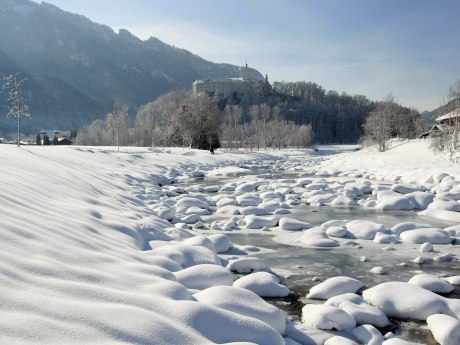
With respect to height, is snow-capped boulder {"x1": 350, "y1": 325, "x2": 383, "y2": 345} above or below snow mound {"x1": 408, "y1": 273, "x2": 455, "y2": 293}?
below

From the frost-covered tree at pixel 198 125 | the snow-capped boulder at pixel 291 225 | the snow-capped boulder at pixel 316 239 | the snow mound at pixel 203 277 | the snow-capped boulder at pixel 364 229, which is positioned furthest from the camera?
the frost-covered tree at pixel 198 125

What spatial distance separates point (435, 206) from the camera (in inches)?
499

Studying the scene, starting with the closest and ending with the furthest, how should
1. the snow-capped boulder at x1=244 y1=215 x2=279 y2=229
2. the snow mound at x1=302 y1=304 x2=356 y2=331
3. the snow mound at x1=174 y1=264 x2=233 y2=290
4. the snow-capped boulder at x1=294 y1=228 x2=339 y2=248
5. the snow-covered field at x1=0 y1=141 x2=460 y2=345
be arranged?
the snow-covered field at x1=0 y1=141 x2=460 y2=345, the snow mound at x1=302 y1=304 x2=356 y2=331, the snow mound at x1=174 y1=264 x2=233 y2=290, the snow-capped boulder at x1=294 y1=228 x2=339 y2=248, the snow-capped boulder at x1=244 y1=215 x2=279 y2=229

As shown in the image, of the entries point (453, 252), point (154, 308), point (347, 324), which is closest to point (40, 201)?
point (154, 308)

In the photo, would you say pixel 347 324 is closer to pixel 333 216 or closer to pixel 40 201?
pixel 40 201

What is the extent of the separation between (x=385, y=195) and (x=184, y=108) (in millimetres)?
45577

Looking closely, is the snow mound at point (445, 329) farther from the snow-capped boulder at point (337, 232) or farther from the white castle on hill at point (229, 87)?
the white castle on hill at point (229, 87)

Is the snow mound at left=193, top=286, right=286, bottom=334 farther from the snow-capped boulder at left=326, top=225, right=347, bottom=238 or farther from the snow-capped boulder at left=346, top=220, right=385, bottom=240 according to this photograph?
the snow-capped boulder at left=346, top=220, right=385, bottom=240

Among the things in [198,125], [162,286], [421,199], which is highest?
[198,125]

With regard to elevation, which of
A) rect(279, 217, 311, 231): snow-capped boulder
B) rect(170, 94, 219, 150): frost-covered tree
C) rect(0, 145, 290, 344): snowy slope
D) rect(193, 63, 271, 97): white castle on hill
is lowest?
rect(279, 217, 311, 231): snow-capped boulder

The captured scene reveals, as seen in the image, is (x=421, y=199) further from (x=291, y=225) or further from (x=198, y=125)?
(x=198, y=125)

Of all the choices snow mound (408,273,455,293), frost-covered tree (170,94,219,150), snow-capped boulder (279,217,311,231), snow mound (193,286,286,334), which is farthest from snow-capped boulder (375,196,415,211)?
frost-covered tree (170,94,219,150)

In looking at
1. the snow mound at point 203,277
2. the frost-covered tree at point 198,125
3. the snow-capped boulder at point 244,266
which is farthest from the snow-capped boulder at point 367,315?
the frost-covered tree at point 198,125

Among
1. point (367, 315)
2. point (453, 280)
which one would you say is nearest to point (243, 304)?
point (367, 315)
